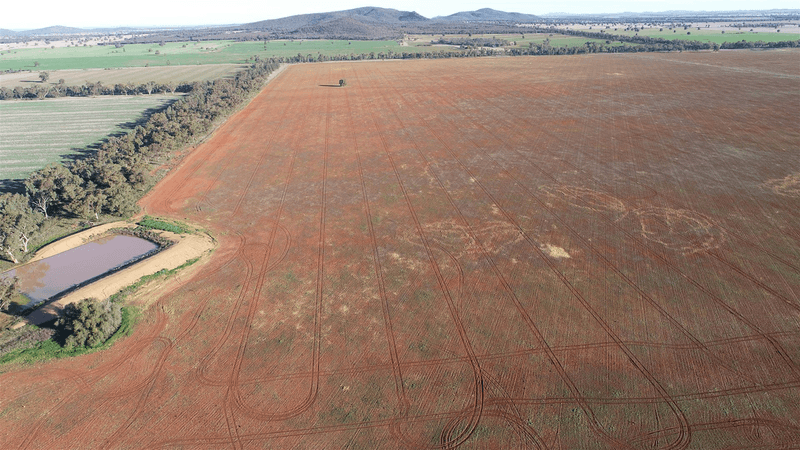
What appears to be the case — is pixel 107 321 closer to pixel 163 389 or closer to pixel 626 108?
pixel 163 389

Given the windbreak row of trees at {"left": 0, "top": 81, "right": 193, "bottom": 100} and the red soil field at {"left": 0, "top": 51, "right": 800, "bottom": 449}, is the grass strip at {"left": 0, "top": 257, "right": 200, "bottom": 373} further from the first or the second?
the windbreak row of trees at {"left": 0, "top": 81, "right": 193, "bottom": 100}

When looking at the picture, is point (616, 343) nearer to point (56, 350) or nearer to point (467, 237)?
point (467, 237)

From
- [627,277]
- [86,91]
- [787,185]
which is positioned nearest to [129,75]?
[86,91]

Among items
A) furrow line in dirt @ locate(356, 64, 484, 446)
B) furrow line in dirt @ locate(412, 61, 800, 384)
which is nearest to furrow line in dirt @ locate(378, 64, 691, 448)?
furrow line in dirt @ locate(412, 61, 800, 384)

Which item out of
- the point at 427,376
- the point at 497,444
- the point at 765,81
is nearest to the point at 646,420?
the point at 497,444

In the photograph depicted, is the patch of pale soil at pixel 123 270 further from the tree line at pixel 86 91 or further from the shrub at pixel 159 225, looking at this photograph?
the tree line at pixel 86 91

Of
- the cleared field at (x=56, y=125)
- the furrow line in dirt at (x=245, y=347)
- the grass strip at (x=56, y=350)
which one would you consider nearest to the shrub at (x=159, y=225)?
the furrow line in dirt at (x=245, y=347)
